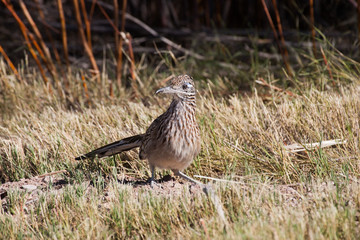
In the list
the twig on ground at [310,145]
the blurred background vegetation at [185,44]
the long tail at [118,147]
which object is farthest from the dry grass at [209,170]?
the blurred background vegetation at [185,44]

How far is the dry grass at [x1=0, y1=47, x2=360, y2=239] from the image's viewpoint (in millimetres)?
3414

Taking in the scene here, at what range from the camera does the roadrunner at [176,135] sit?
4258 millimetres

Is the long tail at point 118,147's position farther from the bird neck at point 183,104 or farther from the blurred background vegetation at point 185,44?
the blurred background vegetation at point 185,44

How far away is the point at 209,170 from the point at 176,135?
0.61m

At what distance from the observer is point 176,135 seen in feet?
14.0

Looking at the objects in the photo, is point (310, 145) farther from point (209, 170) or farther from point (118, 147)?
point (118, 147)

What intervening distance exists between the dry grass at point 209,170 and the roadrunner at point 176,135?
0.28 metres

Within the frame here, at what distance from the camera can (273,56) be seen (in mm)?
7945

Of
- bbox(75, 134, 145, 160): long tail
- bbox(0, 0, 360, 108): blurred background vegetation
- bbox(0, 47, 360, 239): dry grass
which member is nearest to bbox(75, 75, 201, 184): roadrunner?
bbox(75, 134, 145, 160): long tail

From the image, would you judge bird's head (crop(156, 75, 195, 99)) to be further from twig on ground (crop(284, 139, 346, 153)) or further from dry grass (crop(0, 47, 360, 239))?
twig on ground (crop(284, 139, 346, 153))

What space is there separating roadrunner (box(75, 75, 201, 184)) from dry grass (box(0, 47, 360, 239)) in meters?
0.28

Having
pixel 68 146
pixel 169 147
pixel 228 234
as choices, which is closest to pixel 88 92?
pixel 68 146

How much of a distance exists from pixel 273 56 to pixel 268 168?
12.3 feet

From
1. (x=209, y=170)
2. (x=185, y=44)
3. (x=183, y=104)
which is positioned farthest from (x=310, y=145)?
(x=185, y=44)
